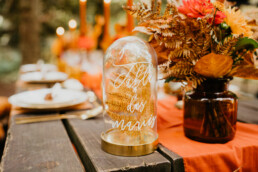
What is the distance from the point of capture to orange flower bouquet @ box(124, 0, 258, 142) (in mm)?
765

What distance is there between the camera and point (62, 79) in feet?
6.91

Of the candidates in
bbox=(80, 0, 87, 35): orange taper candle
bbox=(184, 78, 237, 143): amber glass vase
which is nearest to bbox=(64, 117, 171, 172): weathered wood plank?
bbox=(184, 78, 237, 143): amber glass vase

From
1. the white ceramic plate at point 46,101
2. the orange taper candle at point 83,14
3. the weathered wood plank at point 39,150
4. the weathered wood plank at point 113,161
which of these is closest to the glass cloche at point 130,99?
the weathered wood plank at point 113,161

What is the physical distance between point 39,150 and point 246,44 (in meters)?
0.76

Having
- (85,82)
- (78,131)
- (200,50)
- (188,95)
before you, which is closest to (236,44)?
(200,50)

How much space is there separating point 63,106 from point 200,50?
29.1 inches

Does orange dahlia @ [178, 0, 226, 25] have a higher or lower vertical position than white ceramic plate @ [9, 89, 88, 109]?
higher

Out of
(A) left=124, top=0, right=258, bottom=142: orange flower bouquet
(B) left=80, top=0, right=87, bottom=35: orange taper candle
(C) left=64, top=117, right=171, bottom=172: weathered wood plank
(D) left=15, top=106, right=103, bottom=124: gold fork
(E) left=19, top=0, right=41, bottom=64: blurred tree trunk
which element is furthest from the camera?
(E) left=19, top=0, right=41, bottom=64: blurred tree trunk

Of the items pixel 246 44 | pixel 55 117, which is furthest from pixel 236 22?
pixel 55 117

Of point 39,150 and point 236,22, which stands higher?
point 236,22

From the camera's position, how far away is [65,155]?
77cm

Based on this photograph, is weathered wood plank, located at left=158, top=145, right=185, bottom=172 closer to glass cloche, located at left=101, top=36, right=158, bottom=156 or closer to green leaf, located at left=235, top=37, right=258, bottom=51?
glass cloche, located at left=101, top=36, right=158, bottom=156

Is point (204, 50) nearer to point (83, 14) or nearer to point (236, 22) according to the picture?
point (236, 22)

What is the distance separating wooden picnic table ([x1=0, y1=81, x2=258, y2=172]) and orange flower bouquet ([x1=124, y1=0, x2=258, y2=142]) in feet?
0.60
